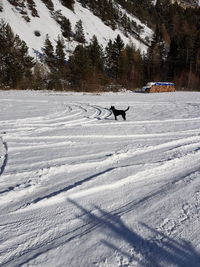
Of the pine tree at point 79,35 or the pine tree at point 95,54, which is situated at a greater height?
the pine tree at point 79,35

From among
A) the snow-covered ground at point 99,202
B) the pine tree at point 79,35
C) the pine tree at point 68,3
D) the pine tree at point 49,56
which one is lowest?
the snow-covered ground at point 99,202

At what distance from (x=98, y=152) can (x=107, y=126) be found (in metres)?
2.49

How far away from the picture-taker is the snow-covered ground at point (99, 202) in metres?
2.02

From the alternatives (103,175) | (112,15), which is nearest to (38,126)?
(103,175)

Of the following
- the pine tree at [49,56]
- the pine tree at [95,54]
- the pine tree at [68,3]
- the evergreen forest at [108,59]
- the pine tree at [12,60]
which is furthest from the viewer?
the pine tree at [68,3]

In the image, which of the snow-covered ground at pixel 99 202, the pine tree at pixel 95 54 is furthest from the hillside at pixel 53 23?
the snow-covered ground at pixel 99 202

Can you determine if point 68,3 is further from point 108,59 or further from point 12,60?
point 12,60

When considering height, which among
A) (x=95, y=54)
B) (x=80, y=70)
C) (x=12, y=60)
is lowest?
(x=80, y=70)

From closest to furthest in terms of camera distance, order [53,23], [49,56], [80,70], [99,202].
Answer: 1. [99,202]
2. [80,70]
3. [49,56]
4. [53,23]

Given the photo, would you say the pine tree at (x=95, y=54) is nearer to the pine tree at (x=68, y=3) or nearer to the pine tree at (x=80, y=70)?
the pine tree at (x=80, y=70)

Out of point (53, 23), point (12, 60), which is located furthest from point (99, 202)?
point (53, 23)

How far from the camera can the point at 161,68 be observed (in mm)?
45094

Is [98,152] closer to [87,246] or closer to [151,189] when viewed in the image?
[151,189]

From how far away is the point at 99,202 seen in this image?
2768 millimetres
